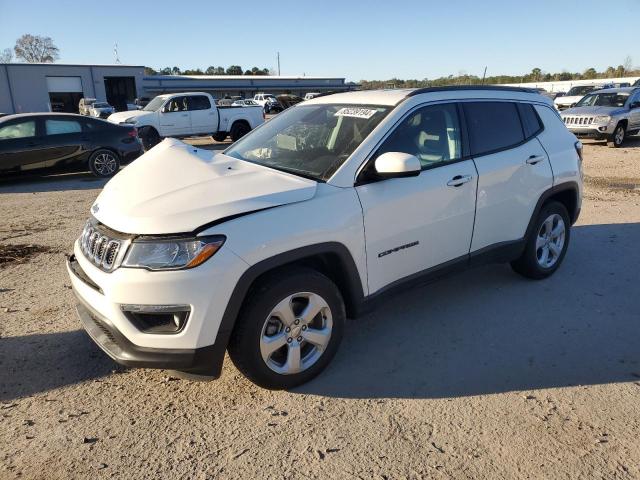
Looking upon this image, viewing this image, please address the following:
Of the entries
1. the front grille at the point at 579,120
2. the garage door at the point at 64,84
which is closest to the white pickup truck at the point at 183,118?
the front grille at the point at 579,120

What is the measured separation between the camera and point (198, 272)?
246 centimetres

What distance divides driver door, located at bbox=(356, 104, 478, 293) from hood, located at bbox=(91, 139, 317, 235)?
21.2 inches

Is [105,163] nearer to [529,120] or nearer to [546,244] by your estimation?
[529,120]

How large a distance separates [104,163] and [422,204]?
30.9 feet

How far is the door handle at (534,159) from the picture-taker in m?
4.20

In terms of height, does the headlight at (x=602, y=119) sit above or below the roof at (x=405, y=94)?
below

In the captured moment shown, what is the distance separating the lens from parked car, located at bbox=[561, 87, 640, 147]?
14.0 m

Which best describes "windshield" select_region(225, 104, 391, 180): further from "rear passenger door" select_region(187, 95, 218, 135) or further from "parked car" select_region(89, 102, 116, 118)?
"parked car" select_region(89, 102, 116, 118)

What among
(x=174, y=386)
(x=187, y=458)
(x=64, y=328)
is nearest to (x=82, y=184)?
(x=64, y=328)

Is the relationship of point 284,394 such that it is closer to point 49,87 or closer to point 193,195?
point 193,195

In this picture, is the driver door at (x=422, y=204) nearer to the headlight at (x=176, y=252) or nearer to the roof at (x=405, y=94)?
the roof at (x=405, y=94)

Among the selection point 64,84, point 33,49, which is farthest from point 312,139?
point 33,49

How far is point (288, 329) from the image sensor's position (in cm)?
289

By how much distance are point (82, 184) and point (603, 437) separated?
1033 cm
